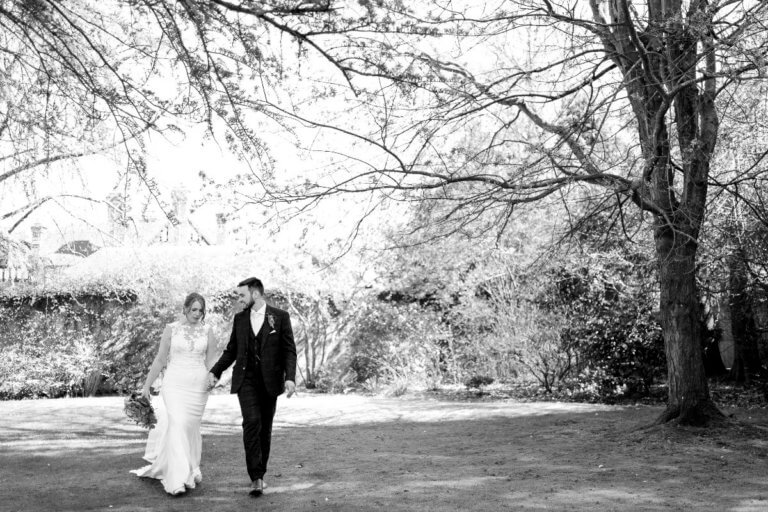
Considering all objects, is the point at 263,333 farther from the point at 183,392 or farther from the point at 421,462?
the point at 421,462

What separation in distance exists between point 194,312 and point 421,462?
2.95m

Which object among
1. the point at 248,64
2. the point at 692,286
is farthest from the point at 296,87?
the point at 692,286

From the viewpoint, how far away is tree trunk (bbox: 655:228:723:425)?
32.8 ft

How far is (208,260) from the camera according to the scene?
18.2 meters

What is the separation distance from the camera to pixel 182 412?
742 centimetres

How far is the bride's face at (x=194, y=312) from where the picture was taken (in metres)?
7.54

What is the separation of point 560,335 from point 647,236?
2.51m

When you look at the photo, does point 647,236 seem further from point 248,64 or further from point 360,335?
point 248,64

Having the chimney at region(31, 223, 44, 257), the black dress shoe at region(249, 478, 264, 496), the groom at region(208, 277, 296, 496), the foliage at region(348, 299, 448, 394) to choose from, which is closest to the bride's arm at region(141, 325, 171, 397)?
the groom at region(208, 277, 296, 496)

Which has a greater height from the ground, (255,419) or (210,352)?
(210,352)

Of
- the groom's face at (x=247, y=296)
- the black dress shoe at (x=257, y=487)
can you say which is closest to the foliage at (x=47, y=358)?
the groom's face at (x=247, y=296)

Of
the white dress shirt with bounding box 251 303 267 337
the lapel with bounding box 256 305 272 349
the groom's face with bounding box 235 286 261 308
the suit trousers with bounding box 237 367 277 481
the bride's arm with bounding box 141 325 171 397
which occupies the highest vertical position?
the groom's face with bounding box 235 286 261 308

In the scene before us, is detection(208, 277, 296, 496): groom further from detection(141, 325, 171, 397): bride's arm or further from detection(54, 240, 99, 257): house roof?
detection(54, 240, 99, 257): house roof

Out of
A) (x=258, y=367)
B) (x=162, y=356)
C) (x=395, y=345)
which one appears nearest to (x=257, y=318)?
(x=258, y=367)
